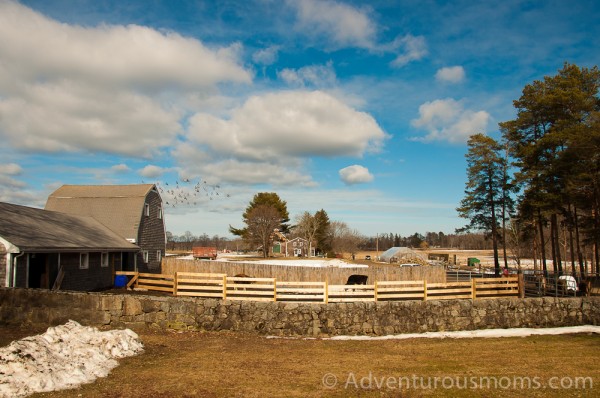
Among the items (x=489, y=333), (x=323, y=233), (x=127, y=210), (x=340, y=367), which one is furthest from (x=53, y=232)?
(x=323, y=233)

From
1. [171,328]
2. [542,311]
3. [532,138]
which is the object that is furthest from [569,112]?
[171,328]

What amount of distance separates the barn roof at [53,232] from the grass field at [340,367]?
23.3ft

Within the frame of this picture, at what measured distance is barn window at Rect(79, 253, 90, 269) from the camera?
22.1 meters

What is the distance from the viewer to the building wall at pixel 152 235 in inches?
1216

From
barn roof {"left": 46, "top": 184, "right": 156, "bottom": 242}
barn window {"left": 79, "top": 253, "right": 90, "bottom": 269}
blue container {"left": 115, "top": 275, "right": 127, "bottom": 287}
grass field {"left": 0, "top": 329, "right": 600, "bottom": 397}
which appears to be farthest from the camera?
barn roof {"left": 46, "top": 184, "right": 156, "bottom": 242}

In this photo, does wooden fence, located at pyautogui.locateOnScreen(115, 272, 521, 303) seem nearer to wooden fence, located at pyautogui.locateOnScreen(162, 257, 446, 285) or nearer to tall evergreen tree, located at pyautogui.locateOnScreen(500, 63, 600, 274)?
wooden fence, located at pyautogui.locateOnScreen(162, 257, 446, 285)

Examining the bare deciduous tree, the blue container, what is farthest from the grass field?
the bare deciduous tree

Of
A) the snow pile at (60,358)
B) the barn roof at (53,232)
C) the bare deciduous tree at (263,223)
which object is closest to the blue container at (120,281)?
the barn roof at (53,232)

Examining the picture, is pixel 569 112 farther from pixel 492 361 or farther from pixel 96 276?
pixel 96 276

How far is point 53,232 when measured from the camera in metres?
21.4

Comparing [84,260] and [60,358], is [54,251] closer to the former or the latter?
[84,260]

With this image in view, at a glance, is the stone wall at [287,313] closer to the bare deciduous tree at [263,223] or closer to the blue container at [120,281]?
the blue container at [120,281]

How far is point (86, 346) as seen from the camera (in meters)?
9.56

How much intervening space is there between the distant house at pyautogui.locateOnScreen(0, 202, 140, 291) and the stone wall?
4.54 meters
